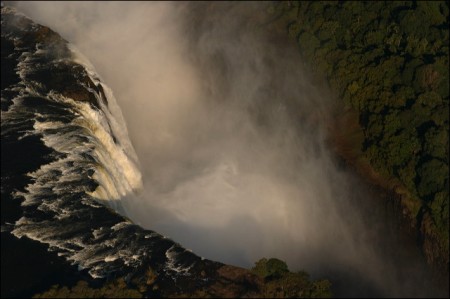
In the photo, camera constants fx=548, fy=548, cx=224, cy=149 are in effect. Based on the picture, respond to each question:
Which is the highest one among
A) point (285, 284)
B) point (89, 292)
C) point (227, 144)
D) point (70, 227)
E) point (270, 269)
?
point (227, 144)

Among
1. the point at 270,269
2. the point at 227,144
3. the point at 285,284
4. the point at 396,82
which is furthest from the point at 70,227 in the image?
the point at 396,82

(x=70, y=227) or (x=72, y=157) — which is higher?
(x=72, y=157)

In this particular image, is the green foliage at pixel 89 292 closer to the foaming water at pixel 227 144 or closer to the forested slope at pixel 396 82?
the foaming water at pixel 227 144

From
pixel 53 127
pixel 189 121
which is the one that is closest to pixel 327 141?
pixel 189 121

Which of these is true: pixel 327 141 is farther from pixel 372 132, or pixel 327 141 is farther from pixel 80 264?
pixel 80 264

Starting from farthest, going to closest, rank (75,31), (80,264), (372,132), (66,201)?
(75,31), (372,132), (66,201), (80,264)

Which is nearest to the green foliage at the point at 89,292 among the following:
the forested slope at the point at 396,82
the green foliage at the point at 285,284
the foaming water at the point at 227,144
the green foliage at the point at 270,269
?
the foaming water at the point at 227,144

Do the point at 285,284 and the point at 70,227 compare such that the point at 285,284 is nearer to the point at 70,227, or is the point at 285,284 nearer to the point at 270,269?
the point at 270,269
